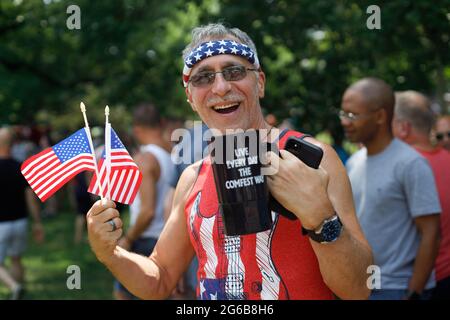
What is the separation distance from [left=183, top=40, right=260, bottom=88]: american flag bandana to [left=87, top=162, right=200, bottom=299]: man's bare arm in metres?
0.53

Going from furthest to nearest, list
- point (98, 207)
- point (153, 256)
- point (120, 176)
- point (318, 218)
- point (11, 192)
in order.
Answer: point (11, 192)
point (153, 256)
point (120, 176)
point (98, 207)
point (318, 218)

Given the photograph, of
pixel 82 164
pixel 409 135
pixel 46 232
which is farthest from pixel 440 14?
pixel 46 232

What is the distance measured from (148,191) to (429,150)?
7.82ft

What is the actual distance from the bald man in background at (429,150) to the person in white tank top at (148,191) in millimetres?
2103

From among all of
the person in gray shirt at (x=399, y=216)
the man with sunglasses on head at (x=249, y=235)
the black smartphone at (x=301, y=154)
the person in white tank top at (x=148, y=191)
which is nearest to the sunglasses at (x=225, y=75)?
the man with sunglasses on head at (x=249, y=235)

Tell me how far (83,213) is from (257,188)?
9.93 meters

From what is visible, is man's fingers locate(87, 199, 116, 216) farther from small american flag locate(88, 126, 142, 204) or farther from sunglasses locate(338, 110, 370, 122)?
sunglasses locate(338, 110, 370, 122)

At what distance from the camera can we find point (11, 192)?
25.6 ft

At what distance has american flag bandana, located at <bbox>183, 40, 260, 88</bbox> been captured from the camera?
2.59 metres

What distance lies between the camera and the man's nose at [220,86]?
2.51 metres

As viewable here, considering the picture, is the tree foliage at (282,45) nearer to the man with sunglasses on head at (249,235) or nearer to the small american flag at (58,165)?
the man with sunglasses on head at (249,235)

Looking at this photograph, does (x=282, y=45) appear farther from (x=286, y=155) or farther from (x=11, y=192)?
(x=286, y=155)

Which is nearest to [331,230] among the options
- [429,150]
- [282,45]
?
[429,150]
